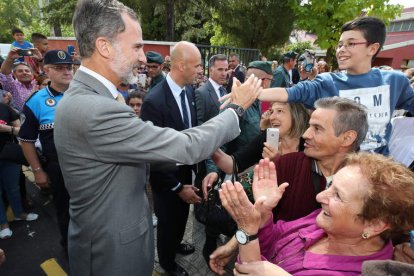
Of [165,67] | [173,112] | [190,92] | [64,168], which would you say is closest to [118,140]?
[64,168]

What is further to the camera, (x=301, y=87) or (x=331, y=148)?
(x=301, y=87)

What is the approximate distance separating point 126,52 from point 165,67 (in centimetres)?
768

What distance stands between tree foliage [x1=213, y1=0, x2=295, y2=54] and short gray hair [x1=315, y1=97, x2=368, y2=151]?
622 inches

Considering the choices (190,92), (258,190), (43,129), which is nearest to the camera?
(258,190)

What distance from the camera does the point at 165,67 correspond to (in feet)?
29.3

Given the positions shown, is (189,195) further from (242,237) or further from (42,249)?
(42,249)

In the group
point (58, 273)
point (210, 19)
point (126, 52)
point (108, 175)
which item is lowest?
point (58, 273)

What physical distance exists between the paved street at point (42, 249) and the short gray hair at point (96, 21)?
258 cm

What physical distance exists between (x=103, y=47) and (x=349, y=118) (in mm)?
1643

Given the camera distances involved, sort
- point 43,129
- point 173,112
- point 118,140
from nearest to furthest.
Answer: point 118,140 → point 173,112 → point 43,129

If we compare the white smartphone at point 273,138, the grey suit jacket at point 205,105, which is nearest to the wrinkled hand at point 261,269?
the white smartphone at point 273,138

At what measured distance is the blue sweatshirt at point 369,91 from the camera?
92.9 inches

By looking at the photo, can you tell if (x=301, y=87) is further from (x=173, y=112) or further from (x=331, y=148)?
(x=173, y=112)

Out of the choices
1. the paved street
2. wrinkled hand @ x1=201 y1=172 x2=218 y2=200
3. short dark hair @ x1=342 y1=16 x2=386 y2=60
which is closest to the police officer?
the paved street
